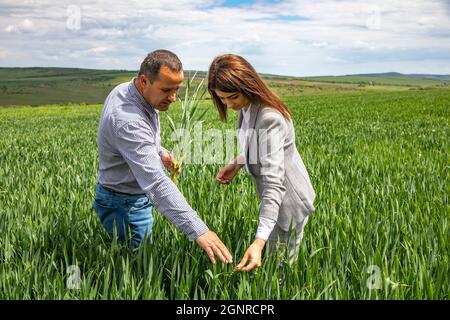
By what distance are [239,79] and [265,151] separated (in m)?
0.35

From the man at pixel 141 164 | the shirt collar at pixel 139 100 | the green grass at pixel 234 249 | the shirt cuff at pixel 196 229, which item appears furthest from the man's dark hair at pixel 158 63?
the green grass at pixel 234 249

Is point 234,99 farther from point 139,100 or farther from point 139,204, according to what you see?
point 139,204

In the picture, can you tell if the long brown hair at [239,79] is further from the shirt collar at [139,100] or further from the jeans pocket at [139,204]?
the jeans pocket at [139,204]

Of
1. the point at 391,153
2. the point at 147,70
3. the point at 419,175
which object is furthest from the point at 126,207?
the point at 391,153

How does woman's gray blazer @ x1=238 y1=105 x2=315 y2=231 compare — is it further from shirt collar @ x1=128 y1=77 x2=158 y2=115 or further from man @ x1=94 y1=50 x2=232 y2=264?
shirt collar @ x1=128 y1=77 x2=158 y2=115

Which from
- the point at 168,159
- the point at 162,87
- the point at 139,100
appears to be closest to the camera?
the point at 162,87

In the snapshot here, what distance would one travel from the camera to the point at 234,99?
234 centimetres

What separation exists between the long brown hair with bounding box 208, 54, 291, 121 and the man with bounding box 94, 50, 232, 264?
188mm

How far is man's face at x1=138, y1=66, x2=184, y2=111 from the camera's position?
7.69ft

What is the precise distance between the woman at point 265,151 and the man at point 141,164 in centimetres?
21

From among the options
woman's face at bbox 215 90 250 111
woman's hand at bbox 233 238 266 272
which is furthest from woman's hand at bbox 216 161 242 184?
woman's hand at bbox 233 238 266 272

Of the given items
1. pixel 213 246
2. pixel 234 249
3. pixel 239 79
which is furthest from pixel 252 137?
pixel 234 249

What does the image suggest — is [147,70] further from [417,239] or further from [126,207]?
[417,239]
